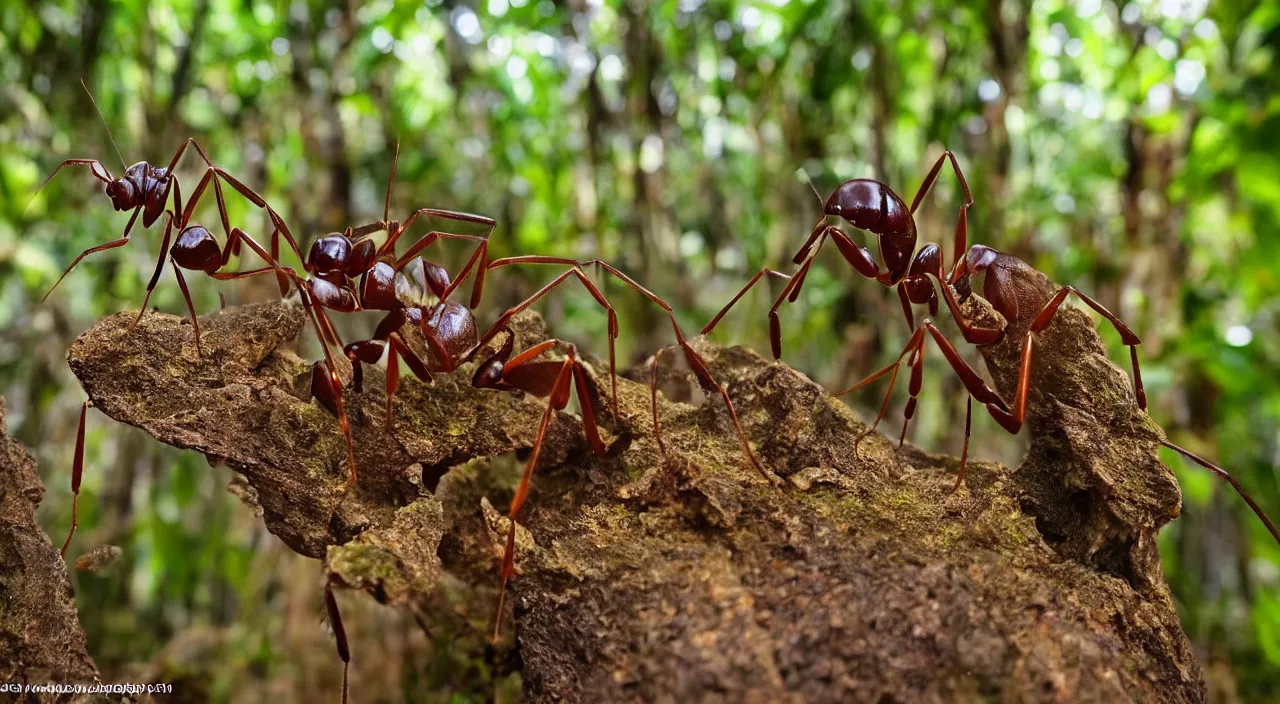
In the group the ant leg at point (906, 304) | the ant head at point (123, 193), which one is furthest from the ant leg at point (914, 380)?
the ant head at point (123, 193)

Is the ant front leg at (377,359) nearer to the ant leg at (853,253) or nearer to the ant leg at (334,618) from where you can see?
the ant leg at (334,618)

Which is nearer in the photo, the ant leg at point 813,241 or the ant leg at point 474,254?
the ant leg at point 474,254

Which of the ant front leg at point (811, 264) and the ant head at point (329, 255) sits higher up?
the ant front leg at point (811, 264)

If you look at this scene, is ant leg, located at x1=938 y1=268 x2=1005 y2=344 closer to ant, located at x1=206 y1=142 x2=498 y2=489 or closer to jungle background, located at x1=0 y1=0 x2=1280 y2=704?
ant, located at x1=206 y1=142 x2=498 y2=489

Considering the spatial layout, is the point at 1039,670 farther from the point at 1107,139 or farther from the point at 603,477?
the point at 1107,139

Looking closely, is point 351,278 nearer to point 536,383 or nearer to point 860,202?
point 536,383

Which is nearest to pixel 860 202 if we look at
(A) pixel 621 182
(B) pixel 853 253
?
(B) pixel 853 253
